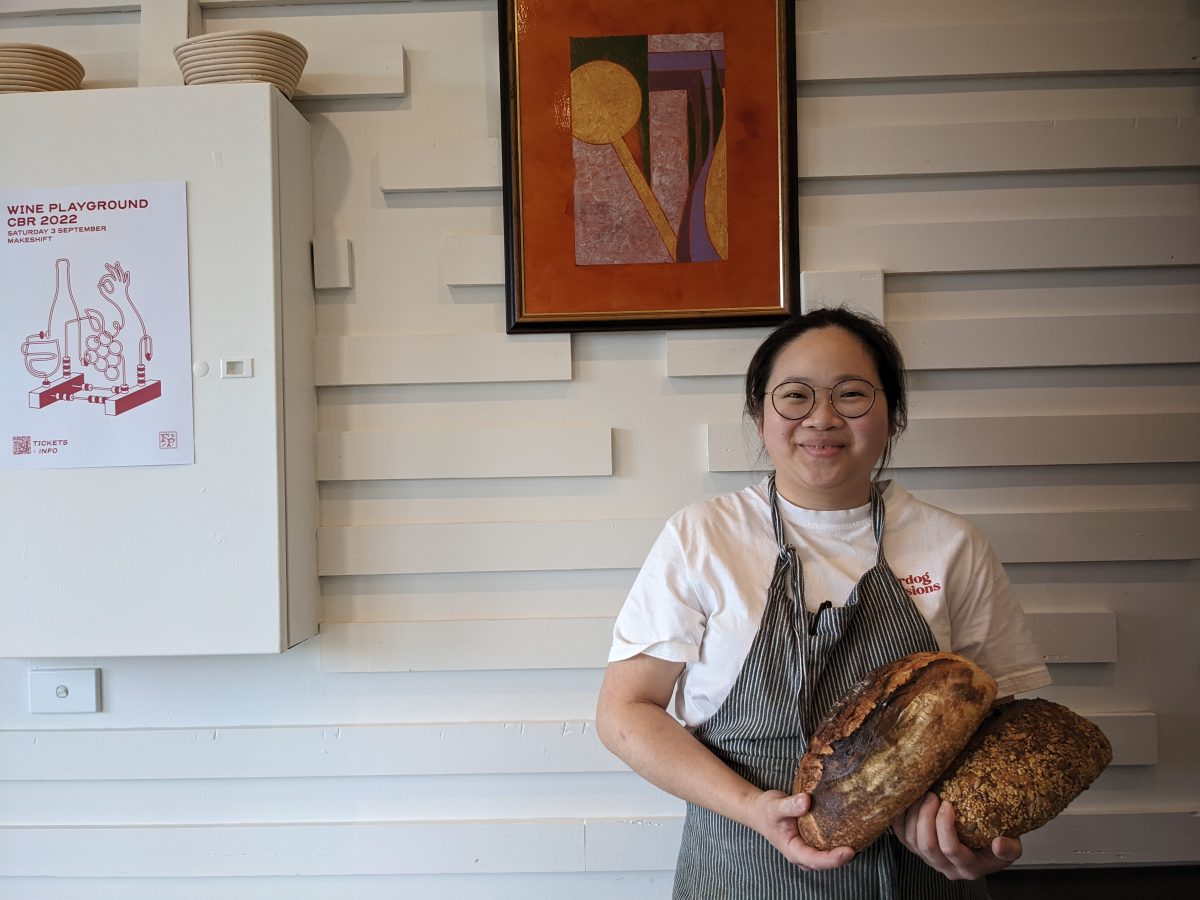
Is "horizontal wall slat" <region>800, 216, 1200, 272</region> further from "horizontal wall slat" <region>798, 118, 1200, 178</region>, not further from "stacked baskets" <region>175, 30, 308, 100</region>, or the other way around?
"stacked baskets" <region>175, 30, 308, 100</region>

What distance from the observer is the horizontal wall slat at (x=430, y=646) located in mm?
1963

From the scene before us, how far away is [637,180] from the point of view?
1927mm

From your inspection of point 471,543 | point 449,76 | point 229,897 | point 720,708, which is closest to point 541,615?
point 471,543

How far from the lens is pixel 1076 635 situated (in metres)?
1.93

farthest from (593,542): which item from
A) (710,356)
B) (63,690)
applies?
(63,690)

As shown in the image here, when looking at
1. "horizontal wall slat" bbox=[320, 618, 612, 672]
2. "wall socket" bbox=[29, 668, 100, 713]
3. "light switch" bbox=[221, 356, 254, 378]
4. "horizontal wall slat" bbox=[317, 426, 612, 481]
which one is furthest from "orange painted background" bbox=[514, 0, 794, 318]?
"wall socket" bbox=[29, 668, 100, 713]

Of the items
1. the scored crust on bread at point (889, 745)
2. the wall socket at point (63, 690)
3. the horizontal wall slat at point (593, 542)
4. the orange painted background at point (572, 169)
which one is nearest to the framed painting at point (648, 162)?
the orange painted background at point (572, 169)

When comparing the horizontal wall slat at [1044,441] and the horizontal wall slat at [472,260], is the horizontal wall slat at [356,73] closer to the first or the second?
the horizontal wall slat at [472,260]

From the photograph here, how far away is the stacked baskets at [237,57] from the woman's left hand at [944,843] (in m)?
1.76

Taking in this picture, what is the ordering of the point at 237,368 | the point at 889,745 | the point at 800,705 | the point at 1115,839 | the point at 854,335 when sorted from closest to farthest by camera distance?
the point at 889,745
the point at 800,705
the point at 854,335
the point at 237,368
the point at 1115,839

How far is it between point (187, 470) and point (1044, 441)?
178cm

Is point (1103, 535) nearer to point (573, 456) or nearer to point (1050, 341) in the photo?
point (1050, 341)

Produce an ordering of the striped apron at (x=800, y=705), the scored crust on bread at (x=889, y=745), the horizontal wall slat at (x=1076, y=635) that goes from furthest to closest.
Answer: the horizontal wall slat at (x=1076, y=635), the striped apron at (x=800, y=705), the scored crust on bread at (x=889, y=745)

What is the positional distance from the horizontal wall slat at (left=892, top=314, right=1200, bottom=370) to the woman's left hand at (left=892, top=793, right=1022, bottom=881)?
107 cm
